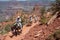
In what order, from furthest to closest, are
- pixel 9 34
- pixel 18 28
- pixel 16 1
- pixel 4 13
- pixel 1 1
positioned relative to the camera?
pixel 1 1, pixel 4 13, pixel 16 1, pixel 9 34, pixel 18 28

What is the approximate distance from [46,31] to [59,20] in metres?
1.30

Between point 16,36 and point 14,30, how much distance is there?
77 centimetres

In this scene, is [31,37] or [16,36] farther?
[16,36]

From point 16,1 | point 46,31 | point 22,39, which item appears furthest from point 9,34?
point 16,1

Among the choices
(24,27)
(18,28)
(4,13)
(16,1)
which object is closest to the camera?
(18,28)

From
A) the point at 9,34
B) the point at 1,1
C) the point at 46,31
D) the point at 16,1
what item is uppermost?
the point at 46,31

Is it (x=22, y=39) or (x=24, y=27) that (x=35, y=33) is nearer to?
(x=22, y=39)

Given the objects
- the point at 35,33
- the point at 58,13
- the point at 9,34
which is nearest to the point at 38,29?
the point at 35,33

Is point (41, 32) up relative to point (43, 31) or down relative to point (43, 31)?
down

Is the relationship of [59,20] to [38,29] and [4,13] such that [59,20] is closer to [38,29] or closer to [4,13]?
[38,29]

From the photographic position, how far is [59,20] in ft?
58.3

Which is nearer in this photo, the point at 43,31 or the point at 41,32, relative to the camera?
the point at 43,31

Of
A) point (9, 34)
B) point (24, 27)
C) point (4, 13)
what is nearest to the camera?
point (9, 34)

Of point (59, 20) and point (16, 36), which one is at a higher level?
point (59, 20)
